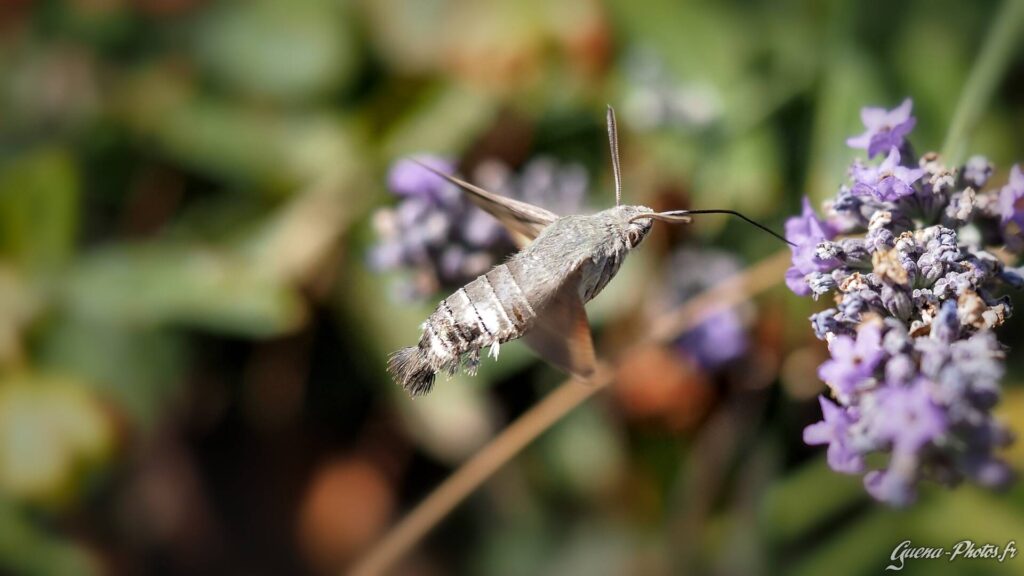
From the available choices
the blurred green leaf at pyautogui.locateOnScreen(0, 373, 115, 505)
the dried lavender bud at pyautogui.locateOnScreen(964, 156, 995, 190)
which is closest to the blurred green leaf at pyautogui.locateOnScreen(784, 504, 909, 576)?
the dried lavender bud at pyautogui.locateOnScreen(964, 156, 995, 190)

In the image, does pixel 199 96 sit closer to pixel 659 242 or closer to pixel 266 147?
pixel 266 147

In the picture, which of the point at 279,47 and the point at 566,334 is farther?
the point at 279,47

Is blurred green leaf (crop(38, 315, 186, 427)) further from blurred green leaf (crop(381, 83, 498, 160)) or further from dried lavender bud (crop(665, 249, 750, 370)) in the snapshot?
dried lavender bud (crop(665, 249, 750, 370))

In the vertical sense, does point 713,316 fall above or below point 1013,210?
below

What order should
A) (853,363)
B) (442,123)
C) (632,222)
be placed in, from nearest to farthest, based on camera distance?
1. (853,363)
2. (632,222)
3. (442,123)

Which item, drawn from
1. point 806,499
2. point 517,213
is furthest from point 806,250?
point 806,499

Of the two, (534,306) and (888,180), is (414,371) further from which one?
(888,180)

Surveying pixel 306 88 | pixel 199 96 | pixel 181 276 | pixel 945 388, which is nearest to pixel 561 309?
pixel 945 388

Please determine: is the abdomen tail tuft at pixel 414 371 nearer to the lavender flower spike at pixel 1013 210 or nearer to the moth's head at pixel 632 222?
the moth's head at pixel 632 222
